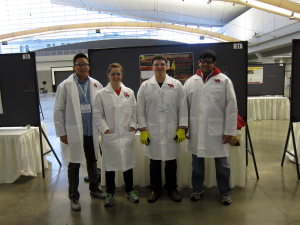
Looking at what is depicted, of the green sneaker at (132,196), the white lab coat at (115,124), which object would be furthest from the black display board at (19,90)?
the green sneaker at (132,196)

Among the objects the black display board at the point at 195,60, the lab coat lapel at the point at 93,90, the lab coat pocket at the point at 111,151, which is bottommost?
the lab coat pocket at the point at 111,151

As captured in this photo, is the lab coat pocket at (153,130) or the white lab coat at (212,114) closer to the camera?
the white lab coat at (212,114)

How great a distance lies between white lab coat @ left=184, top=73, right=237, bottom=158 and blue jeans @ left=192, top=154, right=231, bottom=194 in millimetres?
123

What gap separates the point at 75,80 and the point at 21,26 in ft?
74.6

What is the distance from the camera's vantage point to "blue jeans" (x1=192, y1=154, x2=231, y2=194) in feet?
6.95

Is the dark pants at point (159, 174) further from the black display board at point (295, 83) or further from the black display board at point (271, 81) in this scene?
the black display board at point (271, 81)

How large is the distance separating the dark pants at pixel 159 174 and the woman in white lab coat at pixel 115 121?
26cm

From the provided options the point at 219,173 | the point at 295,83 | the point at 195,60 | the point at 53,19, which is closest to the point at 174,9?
the point at 53,19

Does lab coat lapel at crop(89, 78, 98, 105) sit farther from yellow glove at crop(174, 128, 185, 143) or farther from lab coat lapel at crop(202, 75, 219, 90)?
lab coat lapel at crop(202, 75, 219, 90)

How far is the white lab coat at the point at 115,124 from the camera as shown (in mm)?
2049

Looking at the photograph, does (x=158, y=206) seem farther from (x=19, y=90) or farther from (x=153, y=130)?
(x=19, y=90)

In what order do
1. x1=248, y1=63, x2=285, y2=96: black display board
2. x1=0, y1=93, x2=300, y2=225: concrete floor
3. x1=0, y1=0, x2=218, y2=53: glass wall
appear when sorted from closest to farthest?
1. x1=0, y1=93, x2=300, y2=225: concrete floor
2. x1=248, y1=63, x2=285, y2=96: black display board
3. x1=0, y1=0, x2=218, y2=53: glass wall

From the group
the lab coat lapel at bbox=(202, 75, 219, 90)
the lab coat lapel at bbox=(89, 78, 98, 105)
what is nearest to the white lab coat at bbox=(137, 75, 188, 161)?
the lab coat lapel at bbox=(202, 75, 219, 90)

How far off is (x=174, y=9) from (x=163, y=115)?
1459 centimetres
